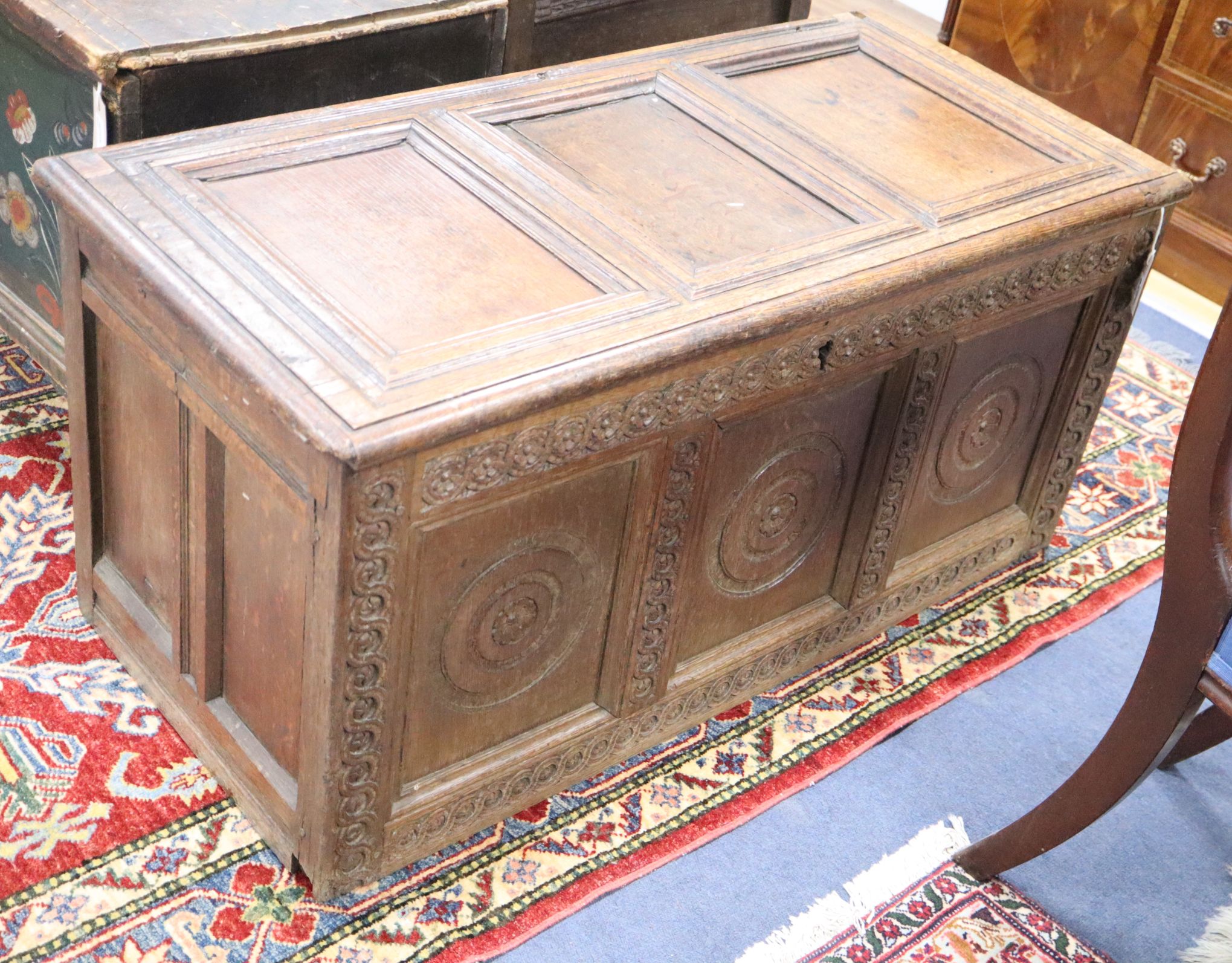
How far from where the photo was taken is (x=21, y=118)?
93.0 inches

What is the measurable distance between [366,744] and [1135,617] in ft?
4.87

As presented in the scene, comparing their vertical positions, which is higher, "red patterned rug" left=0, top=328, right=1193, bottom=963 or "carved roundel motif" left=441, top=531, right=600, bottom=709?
"carved roundel motif" left=441, top=531, right=600, bottom=709

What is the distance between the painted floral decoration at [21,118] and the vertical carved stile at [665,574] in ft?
4.12

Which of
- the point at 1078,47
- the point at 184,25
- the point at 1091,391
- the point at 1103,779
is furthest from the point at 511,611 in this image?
the point at 1078,47

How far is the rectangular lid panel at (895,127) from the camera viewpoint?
83.0 inches

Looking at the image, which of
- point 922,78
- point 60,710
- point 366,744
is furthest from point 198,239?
point 922,78

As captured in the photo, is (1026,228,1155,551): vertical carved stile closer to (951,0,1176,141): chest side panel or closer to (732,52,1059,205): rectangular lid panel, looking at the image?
(732,52,1059,205): rectangular lid panel

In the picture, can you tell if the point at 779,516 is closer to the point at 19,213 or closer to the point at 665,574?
the point at 665,574

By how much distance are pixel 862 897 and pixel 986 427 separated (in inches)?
31.0

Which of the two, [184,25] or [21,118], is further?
[21,118]

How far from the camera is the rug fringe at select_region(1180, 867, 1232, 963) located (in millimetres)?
1969

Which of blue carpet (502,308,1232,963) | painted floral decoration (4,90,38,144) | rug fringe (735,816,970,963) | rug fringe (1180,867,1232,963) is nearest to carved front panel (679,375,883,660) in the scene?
blue carpet (502,308,1232,963)

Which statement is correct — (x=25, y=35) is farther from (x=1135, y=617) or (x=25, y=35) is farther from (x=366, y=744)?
(x=1135, y=617)

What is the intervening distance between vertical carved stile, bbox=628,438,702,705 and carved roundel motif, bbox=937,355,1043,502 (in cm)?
55
